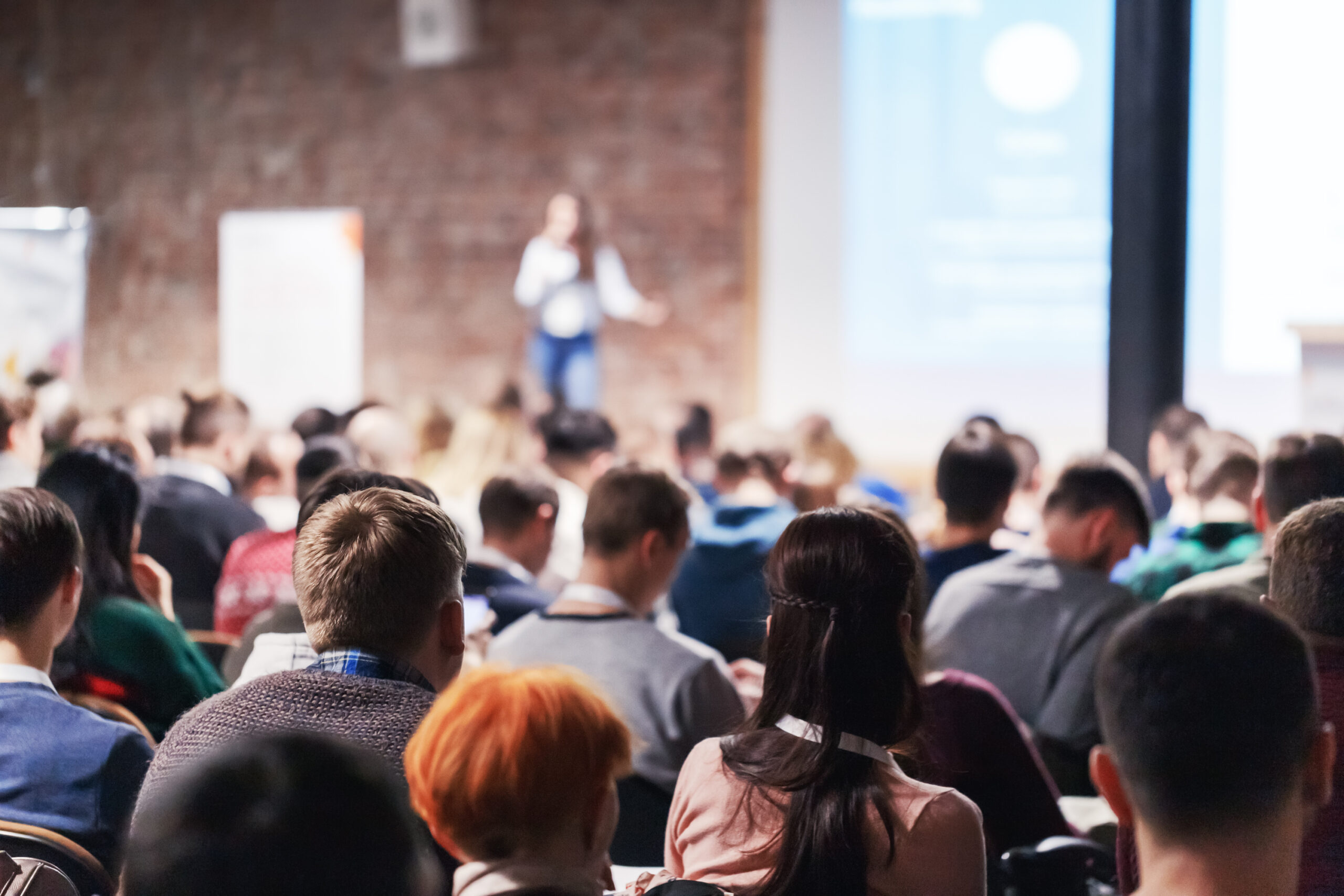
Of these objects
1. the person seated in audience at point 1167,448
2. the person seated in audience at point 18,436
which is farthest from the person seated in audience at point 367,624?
the person seated in audience at point 1167,448

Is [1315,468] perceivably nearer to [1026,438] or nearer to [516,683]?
[1026,438]

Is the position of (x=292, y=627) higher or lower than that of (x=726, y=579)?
higher

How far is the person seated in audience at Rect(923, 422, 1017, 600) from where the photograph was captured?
9.98 ft

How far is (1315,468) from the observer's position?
2.59 m

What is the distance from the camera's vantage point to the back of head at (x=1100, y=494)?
2.80 m

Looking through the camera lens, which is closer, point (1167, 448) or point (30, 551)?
point (30, 551)

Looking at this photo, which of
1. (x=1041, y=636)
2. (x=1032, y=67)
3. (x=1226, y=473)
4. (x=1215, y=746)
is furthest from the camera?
(x=1032, y=67)

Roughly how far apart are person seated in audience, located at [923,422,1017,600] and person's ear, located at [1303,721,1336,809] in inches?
75.0

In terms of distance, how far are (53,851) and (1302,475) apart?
7.48ft

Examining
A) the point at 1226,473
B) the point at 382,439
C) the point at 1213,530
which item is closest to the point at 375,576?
the point at 1213,530

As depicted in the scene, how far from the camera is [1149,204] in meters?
4.98

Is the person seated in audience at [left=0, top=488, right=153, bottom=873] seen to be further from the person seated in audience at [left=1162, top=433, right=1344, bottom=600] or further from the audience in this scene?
the person seated in audience at [left=1162, top=433, right=1344, bottom=600]

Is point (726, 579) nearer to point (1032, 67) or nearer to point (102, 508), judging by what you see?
point (102, 508)

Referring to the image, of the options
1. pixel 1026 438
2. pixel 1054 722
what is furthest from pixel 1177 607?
pixel 1026 438
